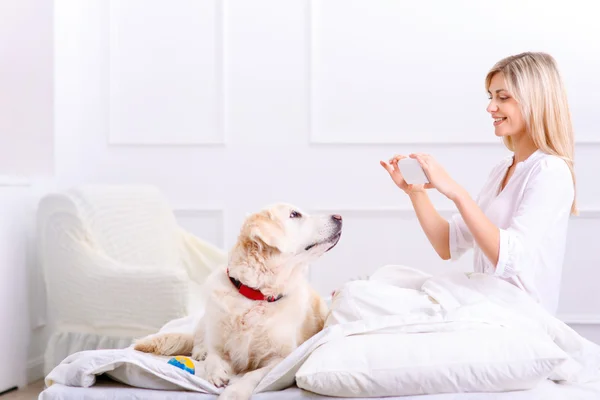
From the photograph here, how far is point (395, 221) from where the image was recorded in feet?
12.5

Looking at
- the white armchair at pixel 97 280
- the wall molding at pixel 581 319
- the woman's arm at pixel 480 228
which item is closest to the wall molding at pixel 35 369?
the white armchair at pixel 97 280

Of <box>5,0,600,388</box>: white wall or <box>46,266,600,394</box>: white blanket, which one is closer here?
<box>46,266,600,394</box>: white blanket

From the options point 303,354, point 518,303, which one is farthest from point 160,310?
point 518,303

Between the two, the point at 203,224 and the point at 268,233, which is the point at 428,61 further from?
the point at 268,233

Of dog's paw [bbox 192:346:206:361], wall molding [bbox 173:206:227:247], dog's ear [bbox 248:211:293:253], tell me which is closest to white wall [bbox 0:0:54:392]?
wall molding [bbox 173:206:227:247]

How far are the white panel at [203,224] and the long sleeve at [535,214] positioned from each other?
2.30m

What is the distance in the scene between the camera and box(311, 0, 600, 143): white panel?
377cm

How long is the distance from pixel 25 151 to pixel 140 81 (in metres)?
0.79

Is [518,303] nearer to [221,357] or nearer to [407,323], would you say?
[407,323]

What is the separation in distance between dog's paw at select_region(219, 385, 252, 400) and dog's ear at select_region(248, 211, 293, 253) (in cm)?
35

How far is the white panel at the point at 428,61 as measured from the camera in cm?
377

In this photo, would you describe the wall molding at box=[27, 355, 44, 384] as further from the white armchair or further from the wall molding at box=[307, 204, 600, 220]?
the wall molding at box=[307, 204, 600, 220]

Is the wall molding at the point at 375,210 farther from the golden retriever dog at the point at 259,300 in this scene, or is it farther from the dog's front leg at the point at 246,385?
the dog's front leg at the point at 246,385

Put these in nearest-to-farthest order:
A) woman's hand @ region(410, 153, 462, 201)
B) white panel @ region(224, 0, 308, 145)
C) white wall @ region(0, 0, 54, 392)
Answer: woman's hand @ region(410, 153, 462, 201), white wall @ region(0, 0, 54, 392), white panel @ region(224, 0, 308, 145)
